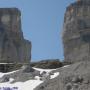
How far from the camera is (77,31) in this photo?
62.7m

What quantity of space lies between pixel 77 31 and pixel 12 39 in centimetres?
1180

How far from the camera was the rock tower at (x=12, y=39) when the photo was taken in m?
68.1

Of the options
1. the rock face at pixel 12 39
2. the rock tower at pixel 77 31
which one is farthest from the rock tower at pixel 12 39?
the rock tower at pixel 77 31

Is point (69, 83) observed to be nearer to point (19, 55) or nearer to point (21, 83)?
point (21, 83)

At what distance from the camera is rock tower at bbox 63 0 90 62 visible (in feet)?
203

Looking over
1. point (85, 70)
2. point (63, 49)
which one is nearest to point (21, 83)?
point (85, 70)

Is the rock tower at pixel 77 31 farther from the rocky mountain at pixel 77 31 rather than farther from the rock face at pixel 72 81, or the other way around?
the rock face at pixel 72 81

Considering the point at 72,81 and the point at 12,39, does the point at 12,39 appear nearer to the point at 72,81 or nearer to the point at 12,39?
the point at 12,39

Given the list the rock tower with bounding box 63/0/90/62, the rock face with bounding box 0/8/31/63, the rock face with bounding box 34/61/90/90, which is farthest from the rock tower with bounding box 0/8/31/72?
the rock face with bounding box 34/61/90/90

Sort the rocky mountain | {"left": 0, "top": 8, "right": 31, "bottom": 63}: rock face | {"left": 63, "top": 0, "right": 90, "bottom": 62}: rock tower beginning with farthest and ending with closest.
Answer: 1. {"left": 0, "top": 8, "right": 31, "bottom": 63}: rock face
2. {"left": 63, "top": 0, "right": 90, "bottom": 62}: rock tower
3. the rocky mountain

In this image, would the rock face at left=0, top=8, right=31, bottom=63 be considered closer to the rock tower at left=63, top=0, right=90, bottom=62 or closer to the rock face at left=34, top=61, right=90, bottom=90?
the rock tower at left=63, top=0, right=90, bottom=62

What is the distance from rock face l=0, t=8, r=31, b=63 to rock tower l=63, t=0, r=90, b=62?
748 cm

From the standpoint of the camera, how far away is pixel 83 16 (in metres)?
64.8

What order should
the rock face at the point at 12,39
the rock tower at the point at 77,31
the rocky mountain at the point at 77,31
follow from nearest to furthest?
the rocky mountain at the point at 77,31 < the rock tower at the point at 77,31 < the rock face at the point at 12,39
